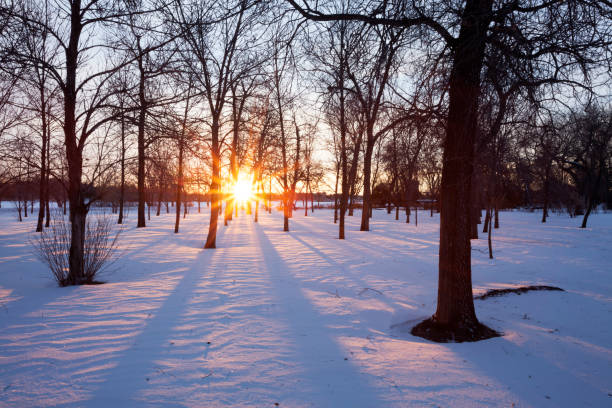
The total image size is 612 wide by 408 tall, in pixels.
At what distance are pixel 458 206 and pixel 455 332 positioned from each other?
1.73 meters

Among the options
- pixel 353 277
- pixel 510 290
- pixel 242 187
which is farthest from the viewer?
pixel 242 187

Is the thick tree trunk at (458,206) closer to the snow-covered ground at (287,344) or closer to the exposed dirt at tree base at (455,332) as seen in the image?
the exposed dirt at tree base at (455,332)

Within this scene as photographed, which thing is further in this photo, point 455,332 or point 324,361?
point 455,332

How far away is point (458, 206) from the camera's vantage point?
3.97 m

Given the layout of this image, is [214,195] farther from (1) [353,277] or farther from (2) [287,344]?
(2) [287,344]

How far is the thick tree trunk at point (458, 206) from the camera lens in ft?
12.1

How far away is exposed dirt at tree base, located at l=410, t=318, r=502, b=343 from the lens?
399 cm

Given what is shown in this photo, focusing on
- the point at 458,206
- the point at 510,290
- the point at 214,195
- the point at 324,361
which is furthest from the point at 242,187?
the point at 324,361

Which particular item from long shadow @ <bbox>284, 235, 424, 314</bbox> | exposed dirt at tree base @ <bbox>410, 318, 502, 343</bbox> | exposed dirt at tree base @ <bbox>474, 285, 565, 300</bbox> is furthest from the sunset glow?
exposed dirt at tree base @ <bbox>410, 318, 502, 343</bbox>

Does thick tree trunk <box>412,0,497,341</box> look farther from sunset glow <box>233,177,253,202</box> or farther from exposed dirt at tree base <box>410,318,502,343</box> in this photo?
sunset glow <box>233,177,253,202</box>

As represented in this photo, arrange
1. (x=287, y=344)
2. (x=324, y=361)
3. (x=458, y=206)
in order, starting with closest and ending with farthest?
(x=324, y=361), (x=287, y=344), (x=458, y=206)

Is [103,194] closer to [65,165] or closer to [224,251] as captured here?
[65,165]

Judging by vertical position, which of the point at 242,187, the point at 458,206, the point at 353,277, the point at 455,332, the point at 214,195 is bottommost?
the point at 353,277

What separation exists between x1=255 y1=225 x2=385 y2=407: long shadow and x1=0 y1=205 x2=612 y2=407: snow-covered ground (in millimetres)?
17
